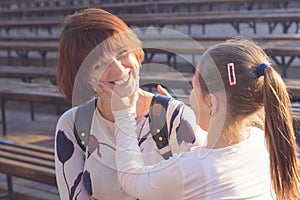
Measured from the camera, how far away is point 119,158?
1.73 metres

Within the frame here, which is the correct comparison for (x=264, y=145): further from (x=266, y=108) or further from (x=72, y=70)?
(x=72, y=70)

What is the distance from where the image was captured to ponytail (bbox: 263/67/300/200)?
162 cm

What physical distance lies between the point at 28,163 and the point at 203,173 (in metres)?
1.72

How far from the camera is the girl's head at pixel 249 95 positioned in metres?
1.63

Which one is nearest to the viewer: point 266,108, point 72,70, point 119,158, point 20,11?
point 266,108

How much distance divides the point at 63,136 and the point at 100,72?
1.01 feet

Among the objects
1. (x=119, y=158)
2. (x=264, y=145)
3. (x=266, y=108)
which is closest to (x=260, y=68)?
(x=266, y=108)

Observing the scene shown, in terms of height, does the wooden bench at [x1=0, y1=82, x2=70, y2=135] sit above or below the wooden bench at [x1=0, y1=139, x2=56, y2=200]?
above

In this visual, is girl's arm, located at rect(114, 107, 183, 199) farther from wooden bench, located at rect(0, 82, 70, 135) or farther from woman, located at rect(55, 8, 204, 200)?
wooden bench, located at rect(0, 82, 70, 135)

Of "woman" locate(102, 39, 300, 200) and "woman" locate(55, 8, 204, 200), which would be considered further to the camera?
"woman" locate(55, 8, 204, 200)

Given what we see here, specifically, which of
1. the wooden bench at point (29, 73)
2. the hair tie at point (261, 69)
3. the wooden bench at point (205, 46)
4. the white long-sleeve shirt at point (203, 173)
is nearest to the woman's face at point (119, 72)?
the white long-sleeve shirt at point (203, 173)

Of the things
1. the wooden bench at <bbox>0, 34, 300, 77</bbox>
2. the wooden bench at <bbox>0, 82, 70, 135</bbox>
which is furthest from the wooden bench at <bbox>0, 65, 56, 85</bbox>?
the wooden bench at <bbox>0, 34, 300, 77</bbox>

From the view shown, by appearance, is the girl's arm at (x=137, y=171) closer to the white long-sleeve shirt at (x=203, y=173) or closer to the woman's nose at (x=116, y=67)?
the white long-sleeve shirt at (x=203, y=173)

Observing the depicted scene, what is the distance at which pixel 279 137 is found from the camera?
1658 mm
